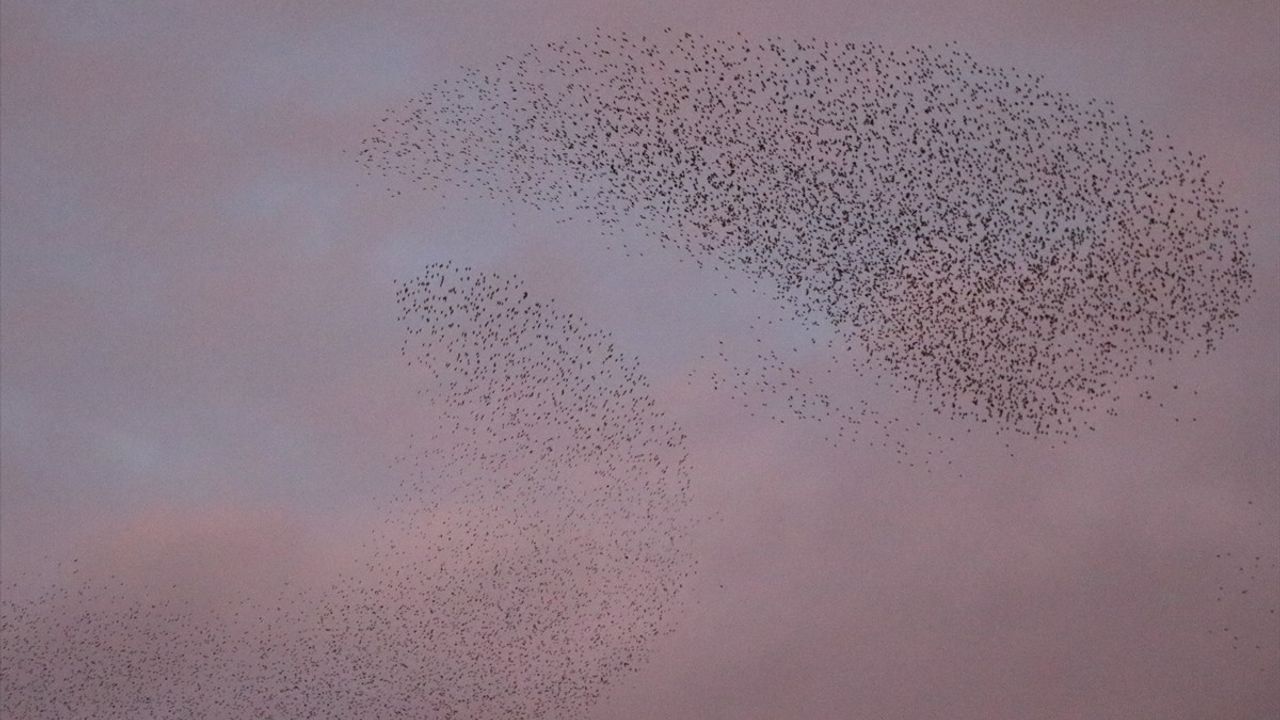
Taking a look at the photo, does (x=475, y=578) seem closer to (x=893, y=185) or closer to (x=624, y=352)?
(x=624, y=352)

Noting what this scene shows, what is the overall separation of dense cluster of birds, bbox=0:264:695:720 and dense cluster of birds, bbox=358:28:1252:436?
2.16m

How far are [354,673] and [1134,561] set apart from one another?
11.7 m

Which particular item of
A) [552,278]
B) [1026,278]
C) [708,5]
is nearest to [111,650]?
[552,278]

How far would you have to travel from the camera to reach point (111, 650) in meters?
18.8

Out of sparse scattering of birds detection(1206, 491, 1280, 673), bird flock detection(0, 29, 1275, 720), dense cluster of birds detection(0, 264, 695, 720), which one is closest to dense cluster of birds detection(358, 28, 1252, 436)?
→ bird flock detection(0, 29, 1275, 720)

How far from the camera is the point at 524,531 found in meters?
19.3

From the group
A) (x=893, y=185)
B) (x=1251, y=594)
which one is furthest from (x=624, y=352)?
(x=1251, y=594)

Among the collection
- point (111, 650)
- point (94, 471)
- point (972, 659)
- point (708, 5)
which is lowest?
point (972, 659)

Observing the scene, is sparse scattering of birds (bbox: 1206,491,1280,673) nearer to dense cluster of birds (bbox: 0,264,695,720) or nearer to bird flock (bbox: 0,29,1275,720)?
bird flock (bbox: 0,29,1275,720)

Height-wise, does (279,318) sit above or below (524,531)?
above

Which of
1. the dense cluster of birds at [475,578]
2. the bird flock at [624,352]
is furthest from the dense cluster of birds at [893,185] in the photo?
the dense cluster of birds at [475,578]

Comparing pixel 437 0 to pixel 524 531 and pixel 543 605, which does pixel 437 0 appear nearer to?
pixel 524 531

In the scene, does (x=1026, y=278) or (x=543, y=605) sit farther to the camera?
(x=543, y=605)

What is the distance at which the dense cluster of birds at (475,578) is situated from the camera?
18.9 meters
